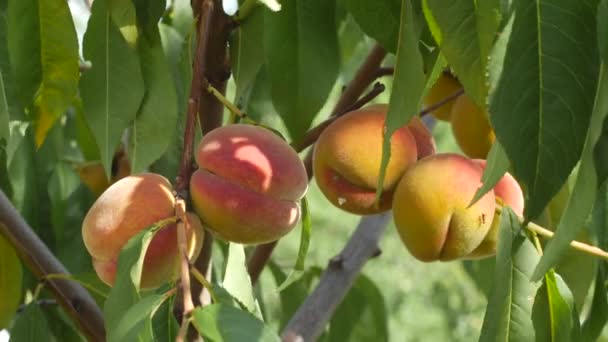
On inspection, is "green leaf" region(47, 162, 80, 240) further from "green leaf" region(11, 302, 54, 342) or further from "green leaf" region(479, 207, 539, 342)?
"green leaf" region(479, 207, 539, 342)

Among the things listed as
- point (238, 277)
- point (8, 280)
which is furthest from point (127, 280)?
point (8, 280)

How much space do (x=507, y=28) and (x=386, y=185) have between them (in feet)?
1.20

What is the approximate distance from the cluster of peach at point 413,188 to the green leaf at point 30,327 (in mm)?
417

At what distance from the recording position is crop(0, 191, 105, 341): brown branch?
63.3 inches

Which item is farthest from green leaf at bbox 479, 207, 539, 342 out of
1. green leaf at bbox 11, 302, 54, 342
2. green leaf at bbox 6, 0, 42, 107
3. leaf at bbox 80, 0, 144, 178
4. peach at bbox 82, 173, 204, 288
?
green leaf at bbox 11, 302, 54, 342

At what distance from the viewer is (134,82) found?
1.40m

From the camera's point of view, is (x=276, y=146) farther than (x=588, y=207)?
Yes

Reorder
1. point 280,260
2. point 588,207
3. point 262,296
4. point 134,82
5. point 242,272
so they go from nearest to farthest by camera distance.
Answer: point 588,207
point 134,82
point 242,272
point 262,296
point 280,260

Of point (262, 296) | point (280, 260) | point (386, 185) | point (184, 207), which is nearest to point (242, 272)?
point (386, 185)

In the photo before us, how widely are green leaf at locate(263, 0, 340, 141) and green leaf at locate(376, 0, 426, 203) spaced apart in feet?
0.73

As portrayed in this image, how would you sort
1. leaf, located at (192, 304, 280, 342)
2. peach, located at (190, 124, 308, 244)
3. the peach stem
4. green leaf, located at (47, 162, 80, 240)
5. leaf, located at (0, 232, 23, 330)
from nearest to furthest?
leaf, located at (192, 304, 280, 342) < peach, located at (190, 124, 308, 244) < the peach stem < leaf, located at (0, 232, 23, 330) < green leaf, located at (47, 162, 80, 240)

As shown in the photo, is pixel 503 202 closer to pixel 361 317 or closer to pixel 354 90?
pixel 354 90

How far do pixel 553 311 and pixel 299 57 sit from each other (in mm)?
365

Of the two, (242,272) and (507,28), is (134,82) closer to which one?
(242,272)
